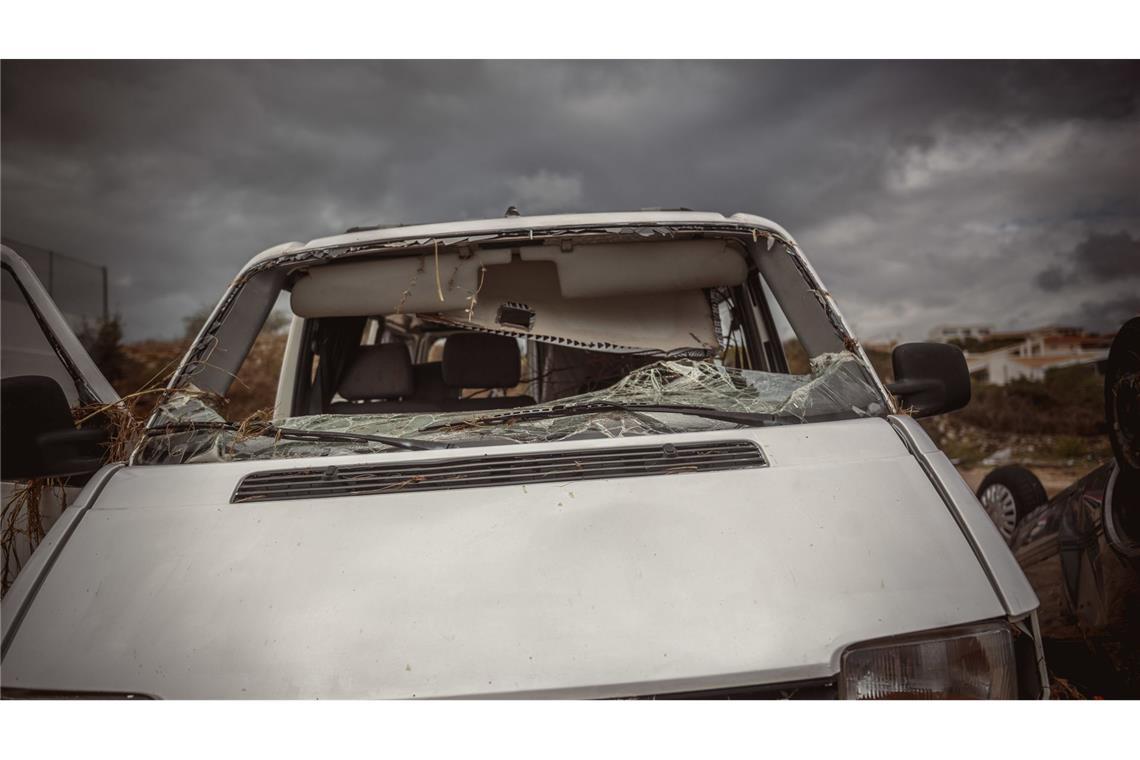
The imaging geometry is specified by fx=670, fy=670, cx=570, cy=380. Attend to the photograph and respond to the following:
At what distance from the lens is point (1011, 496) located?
170 inches

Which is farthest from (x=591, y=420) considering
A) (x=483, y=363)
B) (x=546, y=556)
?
(x=483, y=363)

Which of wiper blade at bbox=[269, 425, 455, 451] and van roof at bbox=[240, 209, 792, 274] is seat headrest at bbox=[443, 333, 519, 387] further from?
wiper blade at bbox=[269, 425, 455, 451]

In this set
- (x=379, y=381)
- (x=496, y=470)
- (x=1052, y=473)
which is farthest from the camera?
(x=1052, y=473)

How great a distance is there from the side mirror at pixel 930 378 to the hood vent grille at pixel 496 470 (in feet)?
2.36

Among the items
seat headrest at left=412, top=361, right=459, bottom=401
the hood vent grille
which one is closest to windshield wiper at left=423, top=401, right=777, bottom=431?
the hood vent grille

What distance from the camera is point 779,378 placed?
2477mm

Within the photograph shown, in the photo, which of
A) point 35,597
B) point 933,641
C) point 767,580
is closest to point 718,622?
point 767,580

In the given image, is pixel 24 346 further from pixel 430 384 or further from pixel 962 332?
pixel 962 332

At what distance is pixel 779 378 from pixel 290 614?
70.2 inches

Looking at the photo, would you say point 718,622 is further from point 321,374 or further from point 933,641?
point 321,374

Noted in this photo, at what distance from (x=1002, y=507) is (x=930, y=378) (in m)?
2.83

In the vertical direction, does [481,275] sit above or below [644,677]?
above

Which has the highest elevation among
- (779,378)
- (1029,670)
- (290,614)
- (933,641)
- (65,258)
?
(65,258)

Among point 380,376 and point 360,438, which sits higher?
point 380,376
